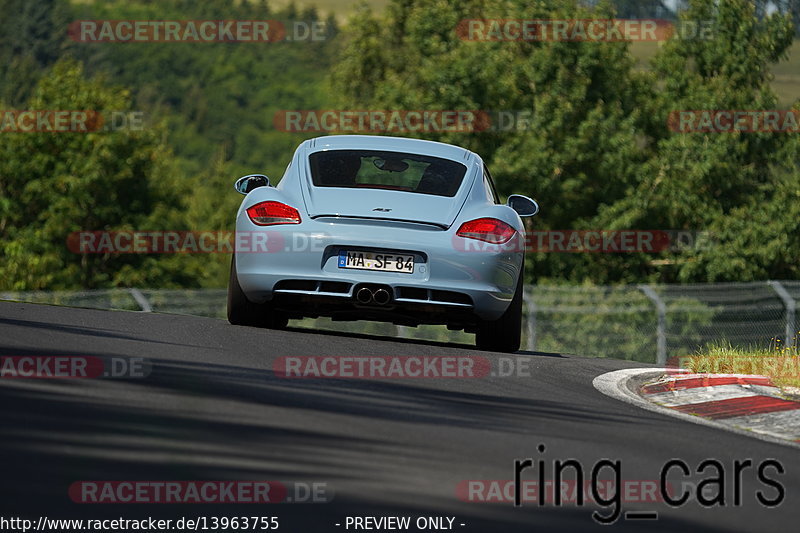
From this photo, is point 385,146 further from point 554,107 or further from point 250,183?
point 554,107

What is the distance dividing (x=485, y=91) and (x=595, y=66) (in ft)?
10.8

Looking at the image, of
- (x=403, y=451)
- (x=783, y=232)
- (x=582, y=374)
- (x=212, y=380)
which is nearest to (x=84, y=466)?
(x=403, y=451)

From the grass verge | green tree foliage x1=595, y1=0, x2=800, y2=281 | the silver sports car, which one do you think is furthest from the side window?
green tree foliage x1=595, y1=0, x2=800, y2=281

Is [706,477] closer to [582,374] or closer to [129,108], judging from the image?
[582,374]

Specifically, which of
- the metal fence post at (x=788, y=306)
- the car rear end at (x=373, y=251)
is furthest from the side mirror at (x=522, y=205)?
the metal fence post at (x=788, y=306)

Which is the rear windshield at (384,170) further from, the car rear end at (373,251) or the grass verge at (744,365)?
the grass verge at (744,365)

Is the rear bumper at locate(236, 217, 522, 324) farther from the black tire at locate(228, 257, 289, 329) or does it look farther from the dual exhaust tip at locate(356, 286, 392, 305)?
the black tire at locate(228, 257, 289, 329)

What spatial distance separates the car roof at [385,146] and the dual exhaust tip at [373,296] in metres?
1.38

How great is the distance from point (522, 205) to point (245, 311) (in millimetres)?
2380

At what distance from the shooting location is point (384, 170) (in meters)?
10.6

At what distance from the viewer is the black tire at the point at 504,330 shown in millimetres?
10664

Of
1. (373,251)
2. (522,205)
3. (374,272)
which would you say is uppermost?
(522,205)

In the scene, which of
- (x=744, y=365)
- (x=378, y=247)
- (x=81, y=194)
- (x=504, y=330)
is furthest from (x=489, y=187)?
(x=81, y=194)

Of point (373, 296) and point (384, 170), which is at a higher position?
point (384, 170)
